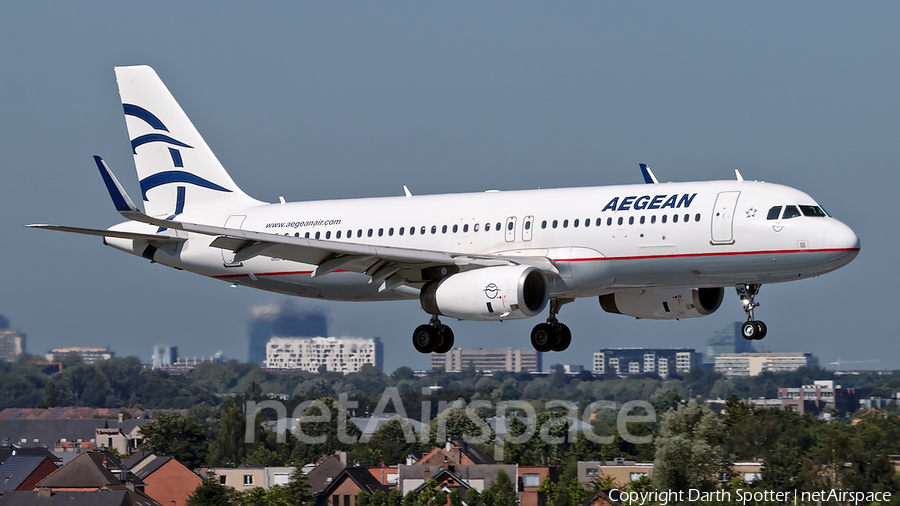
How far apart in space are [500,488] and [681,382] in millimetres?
75069

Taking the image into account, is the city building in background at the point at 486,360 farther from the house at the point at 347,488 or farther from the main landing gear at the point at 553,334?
the main landing gear at the point at 553,334

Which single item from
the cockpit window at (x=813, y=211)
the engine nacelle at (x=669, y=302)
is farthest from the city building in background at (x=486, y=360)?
the cockpit window at (x=813, y=211)

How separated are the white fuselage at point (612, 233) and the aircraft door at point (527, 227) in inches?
1.2

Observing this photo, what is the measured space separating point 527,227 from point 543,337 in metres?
5.59

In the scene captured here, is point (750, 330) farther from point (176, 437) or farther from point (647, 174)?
point (176, 437)

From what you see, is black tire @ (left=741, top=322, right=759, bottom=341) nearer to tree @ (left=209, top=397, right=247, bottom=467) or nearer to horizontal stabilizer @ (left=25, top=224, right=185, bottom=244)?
horizontal stabilizer @ (left=25, top=224, right=185, bottom=244)

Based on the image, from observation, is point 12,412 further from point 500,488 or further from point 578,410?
point 578,410

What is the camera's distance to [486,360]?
154m

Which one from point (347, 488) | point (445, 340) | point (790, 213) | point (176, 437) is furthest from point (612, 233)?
point (176, 437)

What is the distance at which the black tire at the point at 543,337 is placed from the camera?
142ft

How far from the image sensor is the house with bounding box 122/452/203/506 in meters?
93.2

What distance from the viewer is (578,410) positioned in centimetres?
12750

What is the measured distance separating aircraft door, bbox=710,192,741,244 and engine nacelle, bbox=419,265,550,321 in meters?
5.36

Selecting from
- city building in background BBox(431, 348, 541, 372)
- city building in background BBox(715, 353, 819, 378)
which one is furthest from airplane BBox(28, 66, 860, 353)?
city building in background BBox(715, 353, 819, 378)
